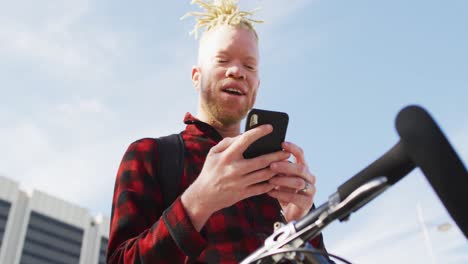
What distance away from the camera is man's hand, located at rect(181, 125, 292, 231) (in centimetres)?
185

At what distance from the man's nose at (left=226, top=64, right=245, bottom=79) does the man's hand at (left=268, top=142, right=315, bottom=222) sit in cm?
86

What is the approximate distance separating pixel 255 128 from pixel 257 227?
0.90 meters

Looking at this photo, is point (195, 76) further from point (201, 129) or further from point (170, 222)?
point (170, 222)

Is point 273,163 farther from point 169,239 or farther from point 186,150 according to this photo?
point 186,150

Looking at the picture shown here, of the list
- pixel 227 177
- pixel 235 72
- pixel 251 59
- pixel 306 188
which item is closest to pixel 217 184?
pixel 227 177

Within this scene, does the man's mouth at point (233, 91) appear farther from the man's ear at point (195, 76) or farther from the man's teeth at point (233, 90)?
the man's ear at point (195, 76)

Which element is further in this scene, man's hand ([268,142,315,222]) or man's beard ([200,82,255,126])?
man's beard ([200,82,255,126])

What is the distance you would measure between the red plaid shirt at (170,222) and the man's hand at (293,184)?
1.18 feet

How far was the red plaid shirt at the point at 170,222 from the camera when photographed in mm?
1957

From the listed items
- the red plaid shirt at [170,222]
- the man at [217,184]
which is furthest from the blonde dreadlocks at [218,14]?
the red plaid shirt at [170,222]

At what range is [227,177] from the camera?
6.07ft

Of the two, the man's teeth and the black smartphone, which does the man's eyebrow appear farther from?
the black smartphone

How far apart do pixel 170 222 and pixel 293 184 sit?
560 millimetres

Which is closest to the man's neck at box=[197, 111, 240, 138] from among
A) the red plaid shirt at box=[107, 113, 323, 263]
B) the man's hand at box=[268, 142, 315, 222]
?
the red plaid shirt at box=[107, 113, 323, 263]
